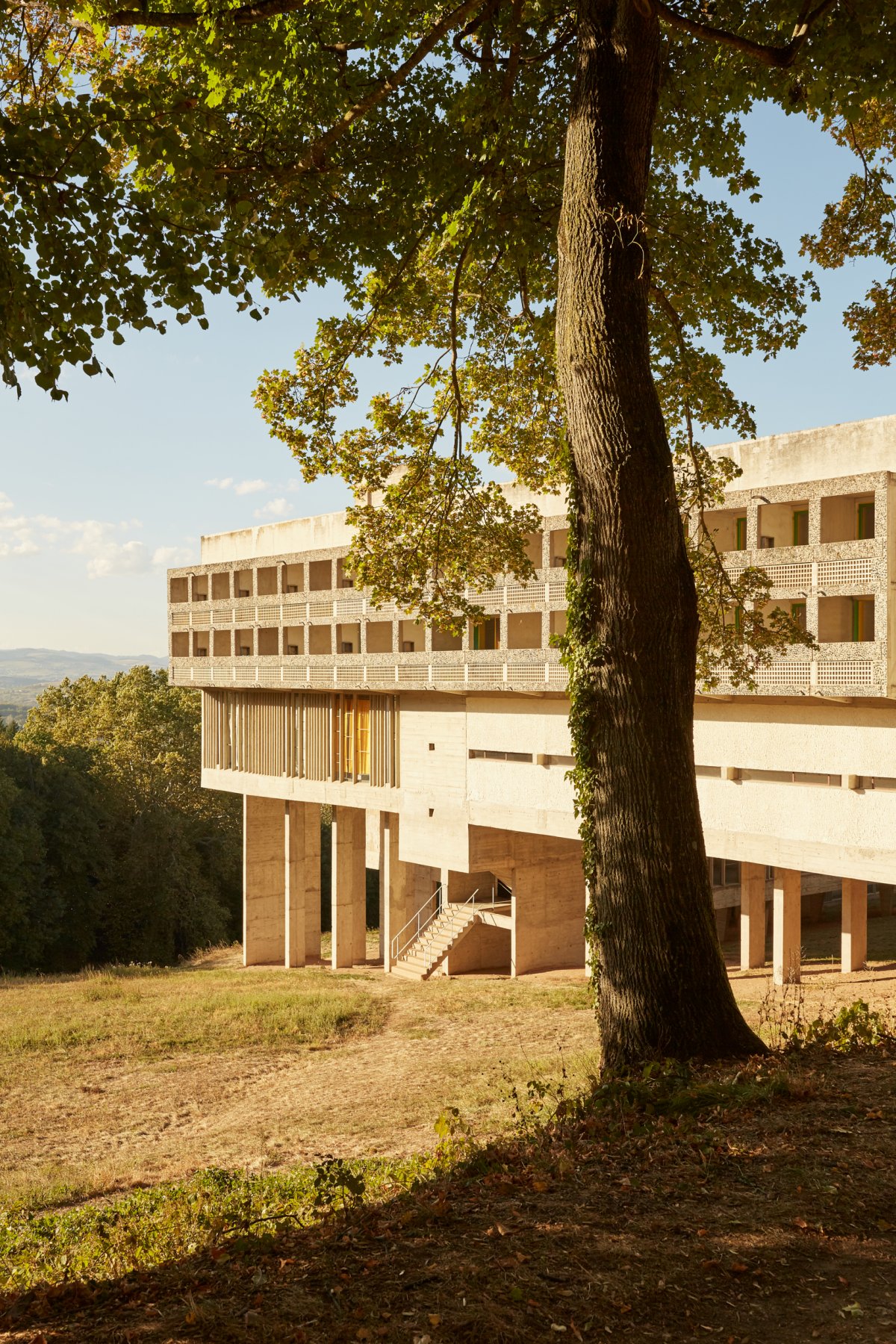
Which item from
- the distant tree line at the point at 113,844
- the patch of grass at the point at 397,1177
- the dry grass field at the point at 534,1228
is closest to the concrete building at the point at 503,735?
the distant tree line at the point at 113,844

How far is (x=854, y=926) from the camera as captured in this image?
23.0 m

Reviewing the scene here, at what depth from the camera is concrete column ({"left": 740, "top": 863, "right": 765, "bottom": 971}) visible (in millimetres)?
24062

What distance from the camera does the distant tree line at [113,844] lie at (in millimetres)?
41719

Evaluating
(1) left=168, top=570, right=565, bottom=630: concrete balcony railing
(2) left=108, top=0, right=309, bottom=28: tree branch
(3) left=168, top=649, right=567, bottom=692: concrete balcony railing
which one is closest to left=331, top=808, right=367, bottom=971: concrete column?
Answer: (3) left=168, top=649, right=567, bottom=692: concrete balcony railing

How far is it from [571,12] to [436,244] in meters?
2.54

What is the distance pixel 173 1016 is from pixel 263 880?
49.6 feet

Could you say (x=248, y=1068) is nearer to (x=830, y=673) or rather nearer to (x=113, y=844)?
(x=830, y=673)

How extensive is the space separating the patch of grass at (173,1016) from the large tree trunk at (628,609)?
46.3ft

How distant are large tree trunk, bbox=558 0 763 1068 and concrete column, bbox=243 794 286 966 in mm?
30277

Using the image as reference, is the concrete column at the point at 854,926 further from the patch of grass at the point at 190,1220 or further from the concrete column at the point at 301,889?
the concrete column at the point at 301,889

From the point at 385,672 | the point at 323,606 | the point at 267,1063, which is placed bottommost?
the point at 267,1063

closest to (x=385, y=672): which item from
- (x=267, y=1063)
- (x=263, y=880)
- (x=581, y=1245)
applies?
(x=267, y=1063)

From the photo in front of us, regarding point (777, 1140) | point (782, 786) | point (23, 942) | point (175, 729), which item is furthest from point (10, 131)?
point (175, 729)

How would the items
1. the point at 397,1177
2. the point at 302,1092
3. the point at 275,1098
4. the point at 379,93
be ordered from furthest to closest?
1. the point at 302,1092
2. the point at 275,1098
3. the point at 379,93
4. the point at 397,1177
